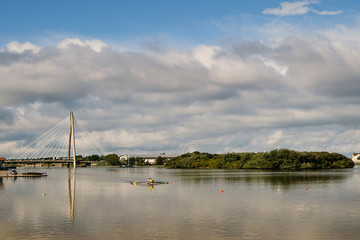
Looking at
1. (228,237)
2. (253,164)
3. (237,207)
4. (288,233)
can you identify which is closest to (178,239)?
(228,237)

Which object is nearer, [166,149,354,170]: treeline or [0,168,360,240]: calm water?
[0,168,360,240]: calm water

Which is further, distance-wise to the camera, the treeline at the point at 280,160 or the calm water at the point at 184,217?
the treeline at the point at 280,160

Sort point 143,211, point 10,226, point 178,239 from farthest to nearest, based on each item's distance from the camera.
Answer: point 143,211
point 10,226
point 178,239

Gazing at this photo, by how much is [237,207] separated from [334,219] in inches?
413

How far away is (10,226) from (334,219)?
27.4 meters

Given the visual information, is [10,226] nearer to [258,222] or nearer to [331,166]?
[258,222]

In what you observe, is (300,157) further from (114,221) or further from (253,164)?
(114,221)

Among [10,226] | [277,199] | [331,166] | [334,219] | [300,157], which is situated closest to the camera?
[10,226]

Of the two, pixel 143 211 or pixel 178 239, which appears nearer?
pixel 178 239

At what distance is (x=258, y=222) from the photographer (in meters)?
Result: 32.8

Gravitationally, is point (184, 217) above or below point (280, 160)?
below

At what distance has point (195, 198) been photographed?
5056cm

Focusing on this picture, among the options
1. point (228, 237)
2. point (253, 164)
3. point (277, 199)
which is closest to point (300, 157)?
point (253, 164)

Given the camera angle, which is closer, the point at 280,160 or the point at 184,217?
the point at 184,217
